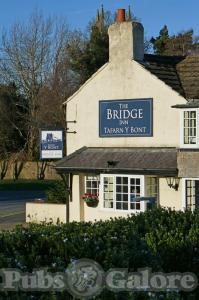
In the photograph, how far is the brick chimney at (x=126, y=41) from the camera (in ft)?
82.6

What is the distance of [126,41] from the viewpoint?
2531 centimetres

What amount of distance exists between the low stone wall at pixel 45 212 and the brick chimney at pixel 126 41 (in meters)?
6.53

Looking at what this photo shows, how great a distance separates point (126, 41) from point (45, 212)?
787 cm

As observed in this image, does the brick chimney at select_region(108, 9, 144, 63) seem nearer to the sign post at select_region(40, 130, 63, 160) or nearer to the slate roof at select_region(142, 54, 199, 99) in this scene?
the slate roof at select_region(142, 54, 199, 99)

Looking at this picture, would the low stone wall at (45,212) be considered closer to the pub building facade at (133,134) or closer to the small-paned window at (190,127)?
the pub building facade at (133,134)

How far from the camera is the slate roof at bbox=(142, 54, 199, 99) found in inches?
960

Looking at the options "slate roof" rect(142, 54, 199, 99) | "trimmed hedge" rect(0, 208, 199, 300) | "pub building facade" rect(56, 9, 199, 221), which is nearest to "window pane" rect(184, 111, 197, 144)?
"pub building facade" rect(56, 9, 199, 221)

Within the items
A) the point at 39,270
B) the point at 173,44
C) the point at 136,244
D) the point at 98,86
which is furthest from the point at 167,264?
the point at 173,44

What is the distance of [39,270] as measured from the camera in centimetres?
762

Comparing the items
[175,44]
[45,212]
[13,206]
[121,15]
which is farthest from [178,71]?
[175,44]

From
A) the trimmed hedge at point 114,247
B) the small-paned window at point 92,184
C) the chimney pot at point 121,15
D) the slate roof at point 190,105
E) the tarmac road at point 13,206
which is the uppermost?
the chimney pot at point 121,15

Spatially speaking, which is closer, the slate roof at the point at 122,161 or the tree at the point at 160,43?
the slate roof at the point at 122,161

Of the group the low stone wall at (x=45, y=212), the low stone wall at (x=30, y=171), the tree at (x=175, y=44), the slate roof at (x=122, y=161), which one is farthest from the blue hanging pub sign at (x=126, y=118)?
the tree at (x=175, y=44)

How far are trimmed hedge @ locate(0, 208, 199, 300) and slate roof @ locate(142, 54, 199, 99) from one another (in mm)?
12485
